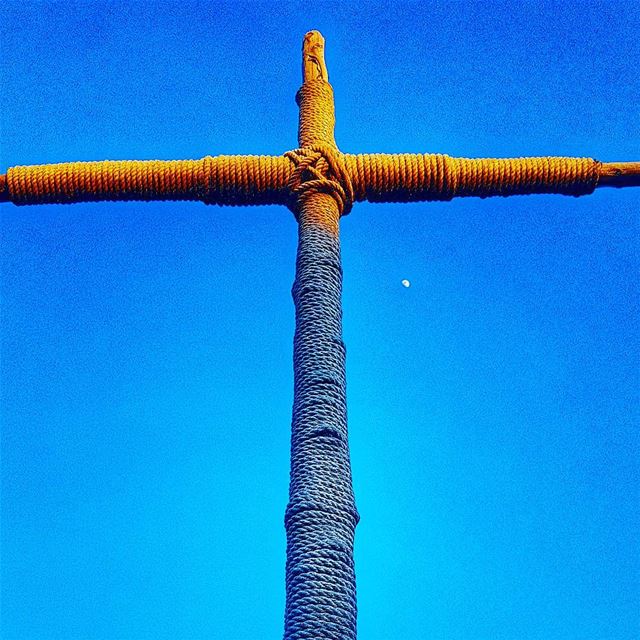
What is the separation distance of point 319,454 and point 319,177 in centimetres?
96

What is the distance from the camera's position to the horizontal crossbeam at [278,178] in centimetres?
270

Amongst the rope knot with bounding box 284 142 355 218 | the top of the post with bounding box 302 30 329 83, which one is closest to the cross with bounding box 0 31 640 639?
the rope knot with bounding box 284 142 355 218

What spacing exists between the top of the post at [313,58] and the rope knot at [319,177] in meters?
0.54

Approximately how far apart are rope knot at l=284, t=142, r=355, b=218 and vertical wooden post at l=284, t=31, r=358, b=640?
19 mm

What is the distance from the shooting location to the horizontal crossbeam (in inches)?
106

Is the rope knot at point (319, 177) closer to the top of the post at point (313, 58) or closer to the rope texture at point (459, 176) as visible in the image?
the rope texture at point (459, 176)

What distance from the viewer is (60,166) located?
277 centimetres

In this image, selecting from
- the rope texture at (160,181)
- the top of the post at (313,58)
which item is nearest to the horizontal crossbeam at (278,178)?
the rope texture at (160,181)

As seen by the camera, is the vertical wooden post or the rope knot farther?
the rope knot

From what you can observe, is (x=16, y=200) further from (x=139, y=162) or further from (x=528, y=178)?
(x=528, y=178)

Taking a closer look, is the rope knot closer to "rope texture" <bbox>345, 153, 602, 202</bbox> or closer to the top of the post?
"rope texture" <bbox>345, 153, 602, 202</bbox>

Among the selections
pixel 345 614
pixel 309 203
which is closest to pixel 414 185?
pixel 309 203

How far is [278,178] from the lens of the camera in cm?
269

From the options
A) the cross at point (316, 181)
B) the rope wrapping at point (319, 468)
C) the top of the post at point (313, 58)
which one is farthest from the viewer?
the top of the post at point (313, 58)
